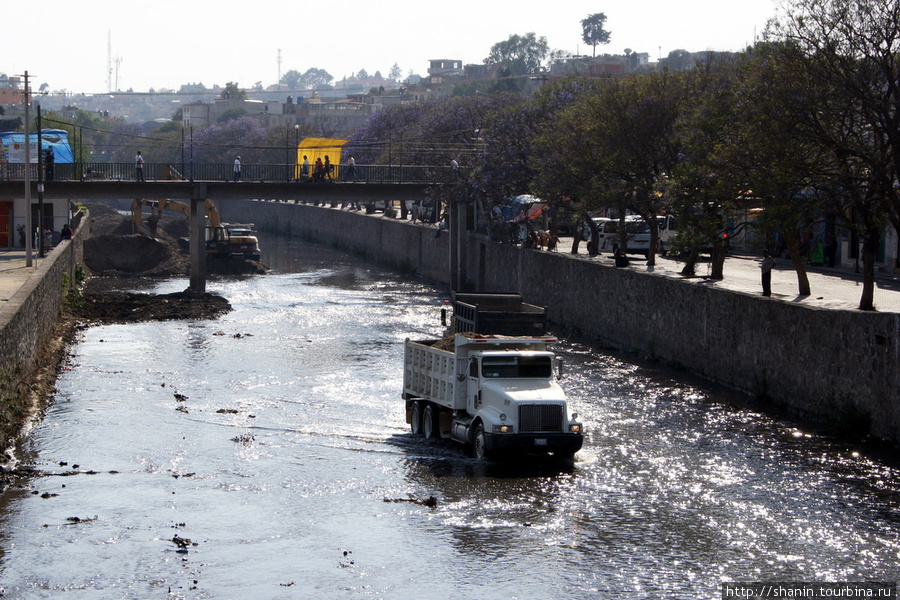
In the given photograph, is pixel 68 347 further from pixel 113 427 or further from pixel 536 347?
pixel 536 347

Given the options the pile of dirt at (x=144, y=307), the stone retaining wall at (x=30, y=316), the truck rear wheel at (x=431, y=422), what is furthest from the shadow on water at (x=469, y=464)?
the pile of dirt at (x=144, y=307)

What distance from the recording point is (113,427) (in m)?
30.7

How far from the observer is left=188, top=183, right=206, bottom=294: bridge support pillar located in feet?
203

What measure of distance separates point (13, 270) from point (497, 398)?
31781mm

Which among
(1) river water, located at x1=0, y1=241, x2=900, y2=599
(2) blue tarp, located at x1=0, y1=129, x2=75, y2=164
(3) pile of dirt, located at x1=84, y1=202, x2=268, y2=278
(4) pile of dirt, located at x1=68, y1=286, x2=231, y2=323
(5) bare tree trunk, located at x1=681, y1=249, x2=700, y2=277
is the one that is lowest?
(1) river water, located at x1=0, y1=241, x2=900, y2=599

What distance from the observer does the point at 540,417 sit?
83.0ft

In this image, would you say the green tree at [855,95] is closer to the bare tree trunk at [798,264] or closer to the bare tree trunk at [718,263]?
the bare tree trunk at [798,264]

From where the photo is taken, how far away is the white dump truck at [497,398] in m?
25.2

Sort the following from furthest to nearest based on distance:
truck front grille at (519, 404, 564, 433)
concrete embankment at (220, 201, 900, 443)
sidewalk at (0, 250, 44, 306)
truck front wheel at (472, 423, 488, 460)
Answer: sidewalk at (0, 250, 44, 306), concrete embankment at (220, 201, 900, 443), truck front wheel at (472, 423, 488, 460), truck front grille at (519, 404, 564, 433)

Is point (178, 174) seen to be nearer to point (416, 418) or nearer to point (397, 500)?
point (416, 418)

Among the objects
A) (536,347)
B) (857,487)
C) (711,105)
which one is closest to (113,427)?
(536,347)

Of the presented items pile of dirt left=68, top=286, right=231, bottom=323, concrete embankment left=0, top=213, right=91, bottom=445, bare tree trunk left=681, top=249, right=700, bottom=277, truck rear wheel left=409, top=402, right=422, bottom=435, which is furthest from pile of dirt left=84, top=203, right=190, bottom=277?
truck rear wheel left=409, top=402, right=422, bottom=435

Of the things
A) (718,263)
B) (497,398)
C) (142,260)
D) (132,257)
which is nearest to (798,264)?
(718,263)

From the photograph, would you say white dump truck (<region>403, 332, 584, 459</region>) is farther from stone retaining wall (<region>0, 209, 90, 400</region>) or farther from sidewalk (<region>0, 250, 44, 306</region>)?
sidewalk (<region>0, 250, 44, 306</region>)
